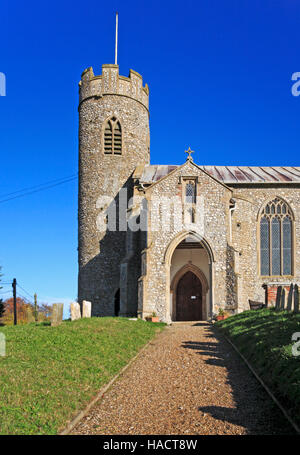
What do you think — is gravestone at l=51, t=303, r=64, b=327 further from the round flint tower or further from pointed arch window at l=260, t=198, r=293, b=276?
pointed arch window at l=260, t=198, r=293, b=276

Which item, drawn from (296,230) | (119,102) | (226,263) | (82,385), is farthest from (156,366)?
(119,102)

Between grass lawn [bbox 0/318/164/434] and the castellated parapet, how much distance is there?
19418 mm

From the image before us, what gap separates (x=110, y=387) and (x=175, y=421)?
2.27 m

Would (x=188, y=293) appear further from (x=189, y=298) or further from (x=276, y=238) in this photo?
(x=276, y=238)

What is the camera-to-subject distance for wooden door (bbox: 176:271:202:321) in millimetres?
24266

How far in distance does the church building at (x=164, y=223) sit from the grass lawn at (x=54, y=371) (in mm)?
7799

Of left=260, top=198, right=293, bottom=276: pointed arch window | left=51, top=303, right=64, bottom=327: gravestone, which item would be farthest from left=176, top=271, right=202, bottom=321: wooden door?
left=51, top=303, right=64, bottom=327: gravestone

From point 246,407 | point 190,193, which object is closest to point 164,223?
point 190,193

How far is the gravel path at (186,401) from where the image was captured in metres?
6.17

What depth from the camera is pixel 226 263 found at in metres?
20.4

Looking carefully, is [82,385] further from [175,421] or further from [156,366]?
[156,366]

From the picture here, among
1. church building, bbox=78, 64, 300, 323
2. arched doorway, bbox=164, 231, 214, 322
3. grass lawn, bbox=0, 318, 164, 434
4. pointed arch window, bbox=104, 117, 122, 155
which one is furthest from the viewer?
pointed arch window, bbox=104, 117, 122, 155

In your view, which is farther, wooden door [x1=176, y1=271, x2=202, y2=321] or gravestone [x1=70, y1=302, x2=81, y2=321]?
wooden door [x1=176, y1=271, x2=202, y2=321]

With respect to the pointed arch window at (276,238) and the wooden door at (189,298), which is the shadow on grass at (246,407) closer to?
the wooden door at (189,298)
